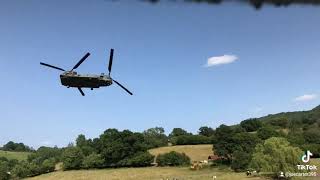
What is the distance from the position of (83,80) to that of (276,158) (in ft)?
447

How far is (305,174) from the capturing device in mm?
147625

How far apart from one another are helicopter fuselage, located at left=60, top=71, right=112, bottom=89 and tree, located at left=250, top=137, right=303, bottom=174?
5134 inches

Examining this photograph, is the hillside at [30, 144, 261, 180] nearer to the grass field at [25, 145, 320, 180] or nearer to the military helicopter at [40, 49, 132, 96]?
the grass field at [25, 145, 320, 180]

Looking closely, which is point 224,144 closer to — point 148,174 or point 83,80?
point 148,174

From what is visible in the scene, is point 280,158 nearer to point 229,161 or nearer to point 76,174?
point 229,161

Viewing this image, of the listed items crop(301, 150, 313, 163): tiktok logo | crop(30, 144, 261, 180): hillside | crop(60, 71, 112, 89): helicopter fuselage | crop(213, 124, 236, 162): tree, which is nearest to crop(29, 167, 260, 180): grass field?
crop(30, 144, 261, 180): hillside

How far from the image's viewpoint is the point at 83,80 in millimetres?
22562

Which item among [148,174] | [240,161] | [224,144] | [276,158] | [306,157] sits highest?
[224,144]

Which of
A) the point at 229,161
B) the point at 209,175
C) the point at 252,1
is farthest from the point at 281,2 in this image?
the point at 229,161

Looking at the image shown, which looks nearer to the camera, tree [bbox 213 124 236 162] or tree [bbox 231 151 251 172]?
tree [bbox 231 151 251 172]

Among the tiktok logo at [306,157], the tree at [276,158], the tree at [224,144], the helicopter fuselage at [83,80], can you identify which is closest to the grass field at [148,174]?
the tiktok logo at [306,157]

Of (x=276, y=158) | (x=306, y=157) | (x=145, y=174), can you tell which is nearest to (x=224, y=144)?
(x=306, y=157)

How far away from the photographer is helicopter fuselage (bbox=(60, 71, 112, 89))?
22484mm

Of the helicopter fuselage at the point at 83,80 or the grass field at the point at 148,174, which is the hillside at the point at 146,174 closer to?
the grass field at the point at 148,174
